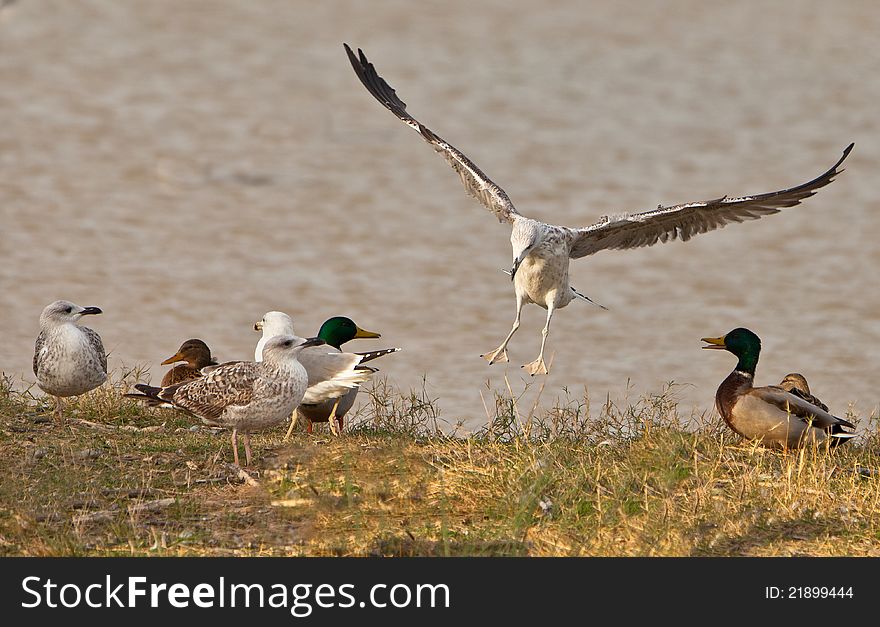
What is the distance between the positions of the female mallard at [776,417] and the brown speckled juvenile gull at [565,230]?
1616 millimetres

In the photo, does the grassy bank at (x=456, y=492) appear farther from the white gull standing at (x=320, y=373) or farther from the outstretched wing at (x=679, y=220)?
the outstretched wing at (x=679, y=220)

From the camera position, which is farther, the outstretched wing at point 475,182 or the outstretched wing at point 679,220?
the outstretched wing at point 475,182

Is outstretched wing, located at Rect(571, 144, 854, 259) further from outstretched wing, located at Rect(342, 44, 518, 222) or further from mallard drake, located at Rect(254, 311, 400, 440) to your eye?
mallard drake, located at Rect(254, 311, 400, 440)

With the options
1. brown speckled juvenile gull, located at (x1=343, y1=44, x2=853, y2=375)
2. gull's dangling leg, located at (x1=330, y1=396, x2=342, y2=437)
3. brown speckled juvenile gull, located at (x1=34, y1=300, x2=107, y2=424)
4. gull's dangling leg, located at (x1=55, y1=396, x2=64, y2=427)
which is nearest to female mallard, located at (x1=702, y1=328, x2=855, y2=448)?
brown speckled juvenile gull, located at (x1=343, y1=44, x2=853, y2=375)

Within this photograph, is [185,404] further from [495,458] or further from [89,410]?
[495,458]

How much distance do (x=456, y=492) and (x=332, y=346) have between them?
2.86m

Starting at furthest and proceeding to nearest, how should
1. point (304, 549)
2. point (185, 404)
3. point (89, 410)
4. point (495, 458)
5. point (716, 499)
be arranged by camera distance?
point (89, 410)
point (185, 404)
point (495, 458)
point (716, 499)
point (304, 549)

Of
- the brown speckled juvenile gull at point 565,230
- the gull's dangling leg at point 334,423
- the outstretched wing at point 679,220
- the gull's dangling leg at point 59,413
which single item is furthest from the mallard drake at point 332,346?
the outstretched wing at point 679,220

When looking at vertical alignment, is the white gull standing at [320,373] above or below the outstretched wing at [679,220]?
below

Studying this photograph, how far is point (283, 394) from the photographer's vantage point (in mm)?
8086

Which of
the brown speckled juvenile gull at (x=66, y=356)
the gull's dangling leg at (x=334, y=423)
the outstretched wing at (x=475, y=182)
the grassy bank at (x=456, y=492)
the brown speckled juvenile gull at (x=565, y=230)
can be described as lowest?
the grassy bank at (x=456, y=492)

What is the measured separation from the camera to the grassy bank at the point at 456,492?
688cm
